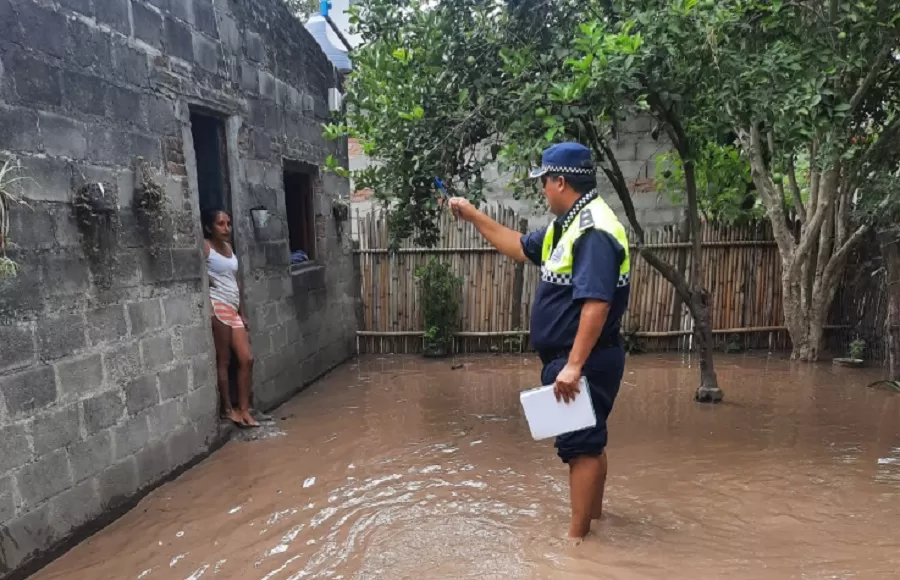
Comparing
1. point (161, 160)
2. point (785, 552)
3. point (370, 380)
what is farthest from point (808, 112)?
point (370, 380)

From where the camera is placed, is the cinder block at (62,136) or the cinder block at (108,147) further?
the cinder block at (108,147)

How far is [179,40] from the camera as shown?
13.8 feet

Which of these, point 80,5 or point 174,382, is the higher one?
point 80,5

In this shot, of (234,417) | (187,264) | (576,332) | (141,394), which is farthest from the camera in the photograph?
(234,417)

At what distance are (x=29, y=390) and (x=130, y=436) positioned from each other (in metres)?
0.81

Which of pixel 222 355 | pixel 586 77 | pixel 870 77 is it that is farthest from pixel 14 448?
pixel 870 77

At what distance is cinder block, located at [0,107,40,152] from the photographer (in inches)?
111

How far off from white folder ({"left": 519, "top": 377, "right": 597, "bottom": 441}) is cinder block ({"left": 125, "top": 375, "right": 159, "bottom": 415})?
230 cm

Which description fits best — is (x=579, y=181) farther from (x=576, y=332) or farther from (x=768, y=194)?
(x=768, y=194)

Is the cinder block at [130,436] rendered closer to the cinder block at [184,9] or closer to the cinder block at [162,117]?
the cinder block at [162,117]

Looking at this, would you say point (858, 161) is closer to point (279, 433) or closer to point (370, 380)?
point (370, 380)

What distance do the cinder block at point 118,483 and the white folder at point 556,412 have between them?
2.29 m

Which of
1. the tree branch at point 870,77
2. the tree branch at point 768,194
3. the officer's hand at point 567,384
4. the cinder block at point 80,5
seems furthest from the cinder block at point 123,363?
the tree branch at point 768,194

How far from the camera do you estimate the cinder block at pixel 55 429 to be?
9.58 feet
